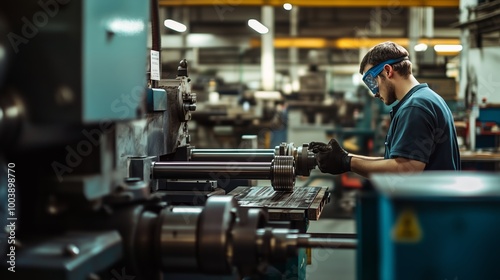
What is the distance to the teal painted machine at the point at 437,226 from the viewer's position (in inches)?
30.0

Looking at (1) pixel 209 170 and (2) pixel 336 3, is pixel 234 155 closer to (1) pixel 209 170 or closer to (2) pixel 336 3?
(1) pixel 209 170

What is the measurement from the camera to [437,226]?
0.79 meters

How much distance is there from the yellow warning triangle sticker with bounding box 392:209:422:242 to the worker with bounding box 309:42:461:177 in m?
0.98

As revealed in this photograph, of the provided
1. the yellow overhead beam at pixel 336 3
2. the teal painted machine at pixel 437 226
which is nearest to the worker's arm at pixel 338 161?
the teal painted machine at pixel 437 226

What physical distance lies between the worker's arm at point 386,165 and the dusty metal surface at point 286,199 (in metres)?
0.16

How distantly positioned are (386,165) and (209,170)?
2.00ft

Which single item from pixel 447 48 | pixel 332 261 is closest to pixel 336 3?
pixel 447 48

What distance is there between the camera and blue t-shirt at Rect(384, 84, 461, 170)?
171 cm

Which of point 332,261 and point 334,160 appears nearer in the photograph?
point 334,160

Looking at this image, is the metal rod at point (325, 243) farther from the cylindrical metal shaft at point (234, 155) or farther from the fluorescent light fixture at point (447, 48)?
the fluorescent light fixture at point (447, 48)

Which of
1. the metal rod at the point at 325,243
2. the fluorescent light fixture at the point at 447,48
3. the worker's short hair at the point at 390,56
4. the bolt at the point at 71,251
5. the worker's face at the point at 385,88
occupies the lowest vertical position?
the metal rod at the point at 325,243

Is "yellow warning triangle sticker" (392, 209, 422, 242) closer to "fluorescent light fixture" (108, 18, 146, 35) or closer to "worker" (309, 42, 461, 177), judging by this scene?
"fluorescent light fixture" (108, 18, 146, 35)

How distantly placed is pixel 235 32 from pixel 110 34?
9182 mm

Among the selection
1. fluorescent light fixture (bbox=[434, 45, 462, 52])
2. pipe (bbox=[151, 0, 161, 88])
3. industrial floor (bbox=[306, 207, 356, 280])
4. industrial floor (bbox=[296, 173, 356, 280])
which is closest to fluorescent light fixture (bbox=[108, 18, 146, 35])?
pipe (bbox=[151, 0, 161, 88])
